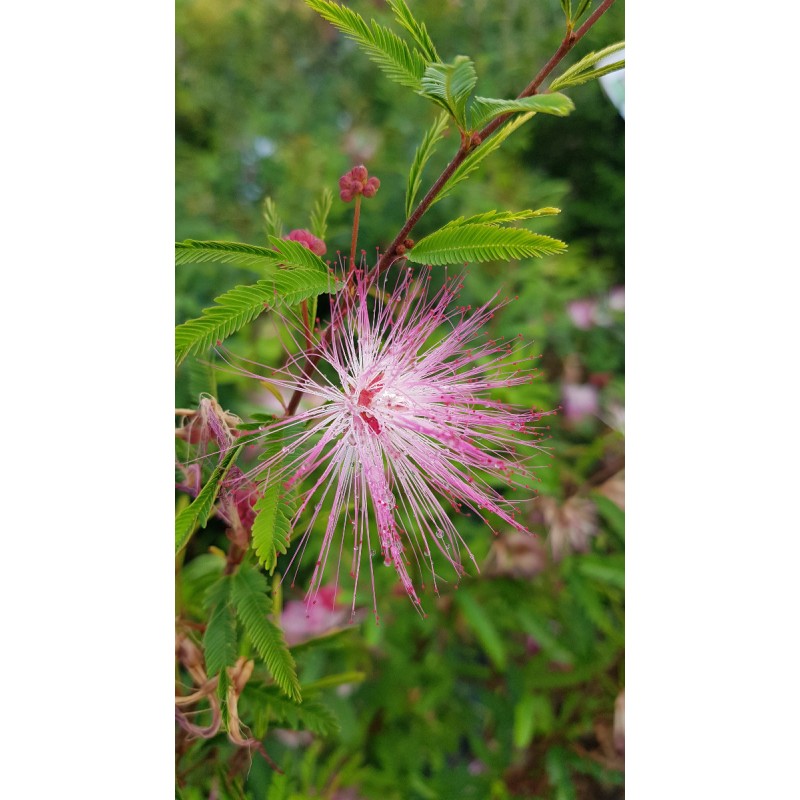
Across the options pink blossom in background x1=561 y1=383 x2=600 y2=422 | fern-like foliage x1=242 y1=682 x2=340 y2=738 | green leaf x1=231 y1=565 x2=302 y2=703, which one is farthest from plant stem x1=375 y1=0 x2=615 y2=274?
pink blossom in background x1=561 y1=383 x2=600 y2=422

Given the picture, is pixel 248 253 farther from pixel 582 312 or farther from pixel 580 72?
pixel 582 312

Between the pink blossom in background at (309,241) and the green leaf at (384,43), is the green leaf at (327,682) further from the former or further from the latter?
the green leaf at (384,43)

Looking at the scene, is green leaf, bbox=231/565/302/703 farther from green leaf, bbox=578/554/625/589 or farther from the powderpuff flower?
green leaf, bbox=578/554/625/589

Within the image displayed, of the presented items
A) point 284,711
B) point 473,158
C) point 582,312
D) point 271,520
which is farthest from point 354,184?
point 582,312

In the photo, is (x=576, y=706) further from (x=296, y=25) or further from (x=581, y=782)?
(x=296, y=25)

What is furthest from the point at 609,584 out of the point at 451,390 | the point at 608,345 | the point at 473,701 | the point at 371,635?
the point at 451,390

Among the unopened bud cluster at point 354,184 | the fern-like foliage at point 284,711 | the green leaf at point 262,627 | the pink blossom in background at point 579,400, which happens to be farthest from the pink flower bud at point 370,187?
the pink blossom in background at point 579,400
